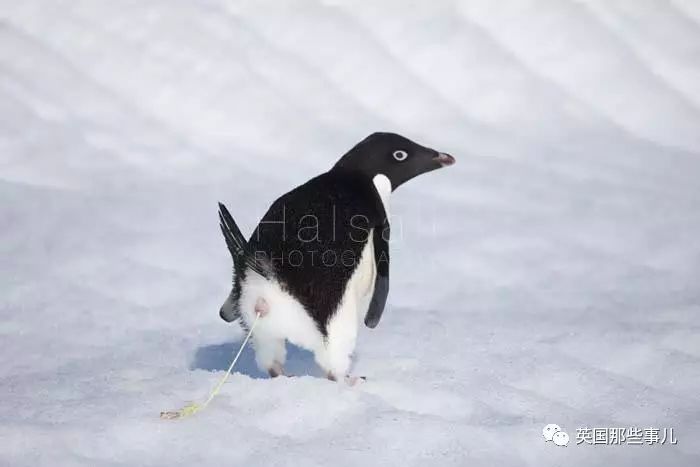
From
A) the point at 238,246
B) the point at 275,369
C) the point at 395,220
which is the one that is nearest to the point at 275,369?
the point at 275,369

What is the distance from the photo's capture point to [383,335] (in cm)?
218

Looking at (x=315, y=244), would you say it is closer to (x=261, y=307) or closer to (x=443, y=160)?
(x=261, y=307)

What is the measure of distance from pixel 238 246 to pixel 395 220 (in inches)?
40.2

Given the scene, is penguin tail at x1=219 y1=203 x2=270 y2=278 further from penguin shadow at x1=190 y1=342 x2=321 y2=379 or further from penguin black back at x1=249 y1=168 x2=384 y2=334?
penguin shadow at x1=190 y1=342 x2=321 y2=379

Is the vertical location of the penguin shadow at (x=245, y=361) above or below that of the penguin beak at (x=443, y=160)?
below

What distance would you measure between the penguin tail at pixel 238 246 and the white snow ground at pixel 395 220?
212mm

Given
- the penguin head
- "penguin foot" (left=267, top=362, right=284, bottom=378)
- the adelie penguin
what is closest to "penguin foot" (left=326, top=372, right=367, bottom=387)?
the adelie penguin

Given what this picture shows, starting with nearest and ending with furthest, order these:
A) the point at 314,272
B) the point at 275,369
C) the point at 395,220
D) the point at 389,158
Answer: the point at 314,272
the point at 275,369
the point at 389,158
the point at 395,220

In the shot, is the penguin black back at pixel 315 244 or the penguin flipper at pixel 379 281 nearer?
the penguin black back at pixel 315 244

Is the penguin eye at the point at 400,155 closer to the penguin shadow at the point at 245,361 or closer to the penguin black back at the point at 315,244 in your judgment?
the penguin black back at the point at 315,244

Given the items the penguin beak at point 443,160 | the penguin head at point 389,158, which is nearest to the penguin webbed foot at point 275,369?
the penguin head at point 389,158

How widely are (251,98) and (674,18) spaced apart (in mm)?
1432

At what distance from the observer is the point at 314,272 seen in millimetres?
1793

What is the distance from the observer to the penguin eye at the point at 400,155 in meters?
2.04
